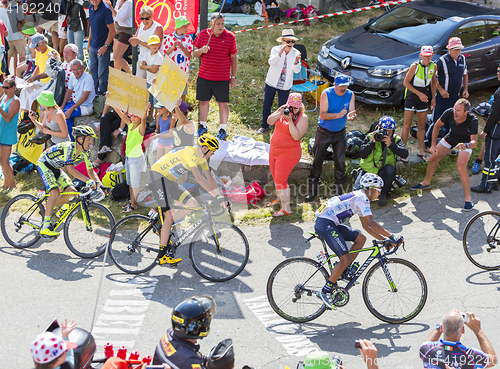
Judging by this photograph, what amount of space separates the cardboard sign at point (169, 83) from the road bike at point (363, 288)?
3.44 m

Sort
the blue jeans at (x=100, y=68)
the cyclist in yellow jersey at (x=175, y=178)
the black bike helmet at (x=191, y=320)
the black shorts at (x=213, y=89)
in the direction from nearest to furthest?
the black bike helmet at (x=191, y=320), the cyclist in yellow jersey at (x=175, y=178), the black shorts at (x=213, y=89), the blue jeans at (x=100, y=68)

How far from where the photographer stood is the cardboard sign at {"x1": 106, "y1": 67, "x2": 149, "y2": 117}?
8562 mm

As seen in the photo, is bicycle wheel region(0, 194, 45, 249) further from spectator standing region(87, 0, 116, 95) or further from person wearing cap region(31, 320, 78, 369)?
person wearing cap region(31, 320, 78, 369)

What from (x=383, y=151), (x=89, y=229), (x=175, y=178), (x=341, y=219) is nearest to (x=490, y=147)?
(x=383, y=151)

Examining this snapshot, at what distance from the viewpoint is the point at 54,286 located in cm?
666

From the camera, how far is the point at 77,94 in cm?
1020

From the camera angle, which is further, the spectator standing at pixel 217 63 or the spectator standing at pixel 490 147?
the spectator standing at pixel 217 63

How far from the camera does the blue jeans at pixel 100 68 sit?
10698mm

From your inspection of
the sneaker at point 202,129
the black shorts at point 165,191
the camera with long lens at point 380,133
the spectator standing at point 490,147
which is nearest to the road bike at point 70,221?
the black shorts at point 165,191

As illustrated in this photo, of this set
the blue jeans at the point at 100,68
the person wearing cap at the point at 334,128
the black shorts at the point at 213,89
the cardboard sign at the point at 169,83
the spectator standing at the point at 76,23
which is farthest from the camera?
the spectator standing at the point at 76,23

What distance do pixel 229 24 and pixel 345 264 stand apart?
11669 millimetres

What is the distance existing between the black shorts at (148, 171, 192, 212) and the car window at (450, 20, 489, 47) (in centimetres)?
706

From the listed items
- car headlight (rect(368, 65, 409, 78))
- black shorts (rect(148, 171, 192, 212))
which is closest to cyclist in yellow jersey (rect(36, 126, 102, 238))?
black shorts (rect(148, 171, 192, 212))

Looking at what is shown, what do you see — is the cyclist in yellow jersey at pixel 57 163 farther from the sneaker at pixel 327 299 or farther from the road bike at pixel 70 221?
the sneaker at pixel 327 299
